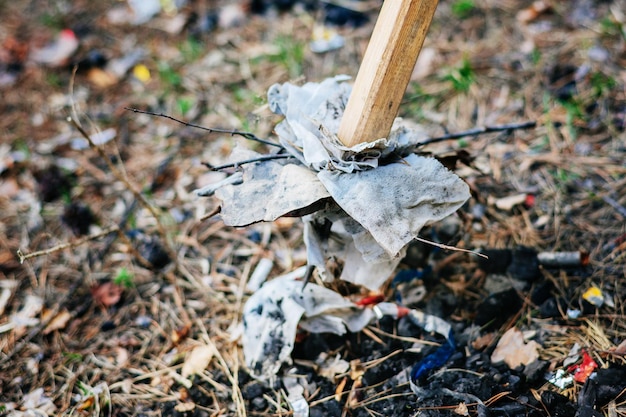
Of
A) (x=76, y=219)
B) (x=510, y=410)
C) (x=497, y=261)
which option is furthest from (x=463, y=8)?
(x=76, y=219)

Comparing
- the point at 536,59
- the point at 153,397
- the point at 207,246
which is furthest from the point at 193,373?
the point at 536,59

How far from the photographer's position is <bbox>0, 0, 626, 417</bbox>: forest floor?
1.73 m

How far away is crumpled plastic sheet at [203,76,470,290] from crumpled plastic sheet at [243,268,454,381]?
0.19 metres

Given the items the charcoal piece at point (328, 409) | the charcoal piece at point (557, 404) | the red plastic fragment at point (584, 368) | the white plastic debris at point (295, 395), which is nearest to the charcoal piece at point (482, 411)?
the charcoal piece at point (557, 404)

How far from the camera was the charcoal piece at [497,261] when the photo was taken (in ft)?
6.30

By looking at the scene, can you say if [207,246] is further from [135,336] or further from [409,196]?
[409,196]

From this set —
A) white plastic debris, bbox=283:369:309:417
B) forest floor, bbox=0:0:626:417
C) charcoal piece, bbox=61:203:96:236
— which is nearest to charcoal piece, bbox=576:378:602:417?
forest floor, bbox=0:0:626:417

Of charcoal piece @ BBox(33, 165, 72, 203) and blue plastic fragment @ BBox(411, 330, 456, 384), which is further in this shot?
charcoal piece @ BBox(33, 165, 72, 203)

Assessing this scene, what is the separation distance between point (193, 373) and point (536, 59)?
2.50 meters

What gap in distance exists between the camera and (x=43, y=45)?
362 centimetres

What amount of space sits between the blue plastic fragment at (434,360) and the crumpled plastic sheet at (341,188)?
1.12 feet

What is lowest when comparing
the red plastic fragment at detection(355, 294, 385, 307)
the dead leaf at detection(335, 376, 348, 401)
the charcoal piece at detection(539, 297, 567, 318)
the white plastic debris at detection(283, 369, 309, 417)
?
the white plastic debris at detection(283, 369, 309, 417)

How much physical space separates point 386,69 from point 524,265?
1.04 m

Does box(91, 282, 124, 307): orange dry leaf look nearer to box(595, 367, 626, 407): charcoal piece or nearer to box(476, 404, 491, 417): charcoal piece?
box(476, 404, 491, 417): charcoal piece
